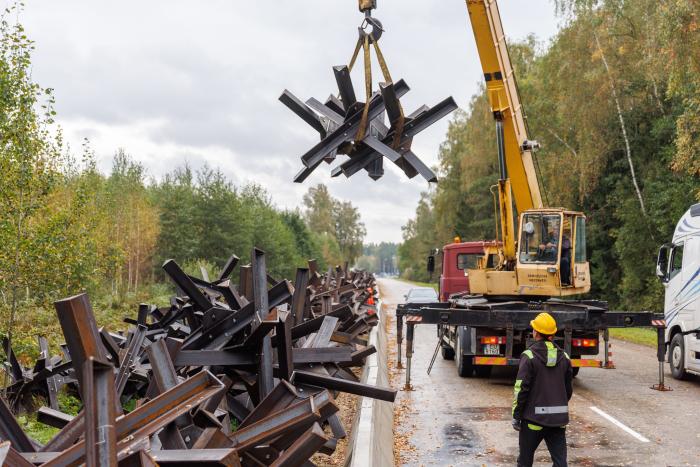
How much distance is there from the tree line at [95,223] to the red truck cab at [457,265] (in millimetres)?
10655

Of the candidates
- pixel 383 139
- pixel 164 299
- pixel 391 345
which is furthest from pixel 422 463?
pixel 164 299

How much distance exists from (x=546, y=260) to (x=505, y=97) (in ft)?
11.7

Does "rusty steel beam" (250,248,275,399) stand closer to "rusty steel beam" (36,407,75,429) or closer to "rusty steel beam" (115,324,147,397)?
"rusty steel beam" (115,324,147,397)

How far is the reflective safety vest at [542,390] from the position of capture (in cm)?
660

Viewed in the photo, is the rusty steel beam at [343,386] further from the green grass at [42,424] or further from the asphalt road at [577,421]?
the green grass at [42,424]

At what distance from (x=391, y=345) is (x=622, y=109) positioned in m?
19.1

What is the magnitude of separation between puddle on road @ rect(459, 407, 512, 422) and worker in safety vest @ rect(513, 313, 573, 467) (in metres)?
3.98

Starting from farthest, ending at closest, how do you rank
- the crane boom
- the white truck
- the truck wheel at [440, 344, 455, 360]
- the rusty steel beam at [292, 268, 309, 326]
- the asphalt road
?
the truck wheel at [440, 344, 455, 360]
the crane boom
the white truck
the asphalt road
the rusty steel beam at [292, 268, 309, 326]

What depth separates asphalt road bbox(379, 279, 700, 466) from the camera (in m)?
8.57

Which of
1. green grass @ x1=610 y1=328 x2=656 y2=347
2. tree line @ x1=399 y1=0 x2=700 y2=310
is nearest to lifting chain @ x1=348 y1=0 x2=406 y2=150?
green grass @ x1=610 y1=328 x2=656 y2=347

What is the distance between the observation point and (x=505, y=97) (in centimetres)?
1524

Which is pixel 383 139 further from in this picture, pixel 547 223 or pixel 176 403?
pixel 547 223

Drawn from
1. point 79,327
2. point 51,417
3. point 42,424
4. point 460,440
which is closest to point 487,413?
point 460,440

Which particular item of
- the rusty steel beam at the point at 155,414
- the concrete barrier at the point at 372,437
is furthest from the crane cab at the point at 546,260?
the rusty steel beam at the point at 155,414
